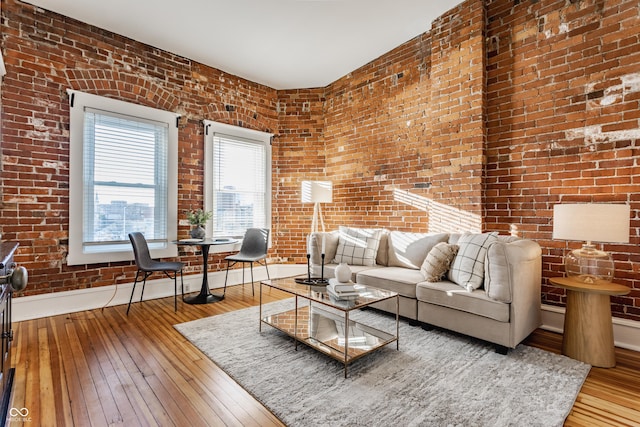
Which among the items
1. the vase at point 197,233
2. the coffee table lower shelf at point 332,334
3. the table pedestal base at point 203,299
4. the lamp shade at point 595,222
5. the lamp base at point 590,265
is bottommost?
the table pedestal base at point 203,299

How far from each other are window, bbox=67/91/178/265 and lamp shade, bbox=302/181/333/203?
1782 mm

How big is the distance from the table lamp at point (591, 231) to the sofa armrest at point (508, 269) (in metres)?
0.27

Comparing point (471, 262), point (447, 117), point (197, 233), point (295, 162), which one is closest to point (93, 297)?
point (197, 233)

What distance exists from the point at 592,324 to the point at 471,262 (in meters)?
0.90

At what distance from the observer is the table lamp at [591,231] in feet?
7.05

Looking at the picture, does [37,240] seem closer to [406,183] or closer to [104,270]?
[104,270]

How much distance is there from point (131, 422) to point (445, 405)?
5.64 feet

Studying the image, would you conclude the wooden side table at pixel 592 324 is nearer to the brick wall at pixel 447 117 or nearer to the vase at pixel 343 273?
the brick wall at pixel 447 117

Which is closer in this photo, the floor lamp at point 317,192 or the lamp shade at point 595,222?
the lamp shade at point 595,222

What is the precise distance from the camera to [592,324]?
7.58 ft

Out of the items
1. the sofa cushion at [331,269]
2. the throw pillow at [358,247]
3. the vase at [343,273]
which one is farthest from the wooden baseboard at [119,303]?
the vase at [343,273]

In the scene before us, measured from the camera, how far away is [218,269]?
4.58m

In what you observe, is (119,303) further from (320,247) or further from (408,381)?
(408,381)

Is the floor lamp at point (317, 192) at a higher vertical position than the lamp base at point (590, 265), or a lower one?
higher
